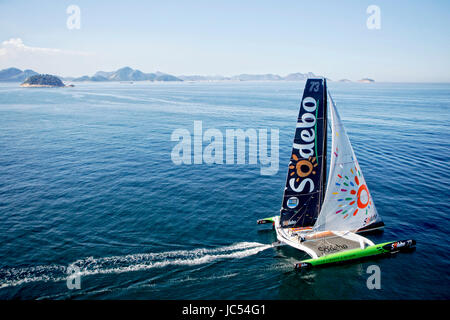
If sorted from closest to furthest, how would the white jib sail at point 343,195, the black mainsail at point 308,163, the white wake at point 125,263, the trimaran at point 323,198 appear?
the white wake at point 125,263
the black mainsail at point 308,163
the trimaran at point 323,198
the white jib sail at point 343,195

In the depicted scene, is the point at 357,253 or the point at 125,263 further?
the point at 357,253

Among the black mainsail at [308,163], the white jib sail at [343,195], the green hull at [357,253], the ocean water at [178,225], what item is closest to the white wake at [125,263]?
the ocean water at [178,225]

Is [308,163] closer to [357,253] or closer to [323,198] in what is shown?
[323,198]

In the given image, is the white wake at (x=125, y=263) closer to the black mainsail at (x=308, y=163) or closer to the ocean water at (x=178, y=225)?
the ocean water at (x=178, y=225)

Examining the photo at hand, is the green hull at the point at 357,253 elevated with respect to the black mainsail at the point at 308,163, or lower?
lower

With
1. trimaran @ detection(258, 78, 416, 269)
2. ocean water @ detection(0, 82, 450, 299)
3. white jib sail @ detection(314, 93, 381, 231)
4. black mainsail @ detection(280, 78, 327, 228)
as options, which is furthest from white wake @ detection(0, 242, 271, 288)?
white jib sail @ detection(314, 93, 381, 231)

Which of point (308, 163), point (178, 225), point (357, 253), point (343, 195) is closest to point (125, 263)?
point (178, 225)

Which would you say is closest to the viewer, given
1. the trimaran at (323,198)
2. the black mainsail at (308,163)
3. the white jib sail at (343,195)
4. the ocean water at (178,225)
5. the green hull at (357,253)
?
the ocean water at (178,225)

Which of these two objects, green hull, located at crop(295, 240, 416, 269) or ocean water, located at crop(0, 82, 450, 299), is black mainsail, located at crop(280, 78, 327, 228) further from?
Result: green hull, located at crop(295, 240, 416, 269)

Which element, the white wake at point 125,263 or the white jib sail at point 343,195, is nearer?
the white wake at point 125,263
